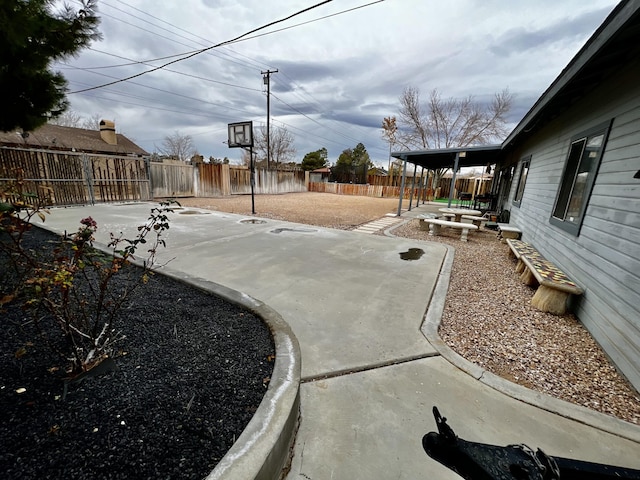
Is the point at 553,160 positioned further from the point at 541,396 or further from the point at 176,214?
the point at 176,214

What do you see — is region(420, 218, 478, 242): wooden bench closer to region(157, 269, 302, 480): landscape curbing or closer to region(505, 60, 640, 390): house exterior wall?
region(505, 60, 640, 390): house exterior wall

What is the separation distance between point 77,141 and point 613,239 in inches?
825

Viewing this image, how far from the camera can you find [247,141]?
872 cm

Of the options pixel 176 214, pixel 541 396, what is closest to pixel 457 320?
pixel 541 396

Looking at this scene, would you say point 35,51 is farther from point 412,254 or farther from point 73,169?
point 73,169

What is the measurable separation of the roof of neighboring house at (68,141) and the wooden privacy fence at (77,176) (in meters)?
4.39

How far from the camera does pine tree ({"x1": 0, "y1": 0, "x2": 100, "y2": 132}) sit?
215 centimetres

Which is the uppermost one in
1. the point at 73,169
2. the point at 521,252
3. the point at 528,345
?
the point at 73,169

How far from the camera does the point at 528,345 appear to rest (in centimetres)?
236

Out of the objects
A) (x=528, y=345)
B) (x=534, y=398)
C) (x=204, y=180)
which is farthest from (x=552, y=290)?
(x=204, y=180)

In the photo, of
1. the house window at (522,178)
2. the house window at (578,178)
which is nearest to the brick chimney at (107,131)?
the house window at (522,178)

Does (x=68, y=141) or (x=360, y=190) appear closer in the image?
(x=68, y=141)

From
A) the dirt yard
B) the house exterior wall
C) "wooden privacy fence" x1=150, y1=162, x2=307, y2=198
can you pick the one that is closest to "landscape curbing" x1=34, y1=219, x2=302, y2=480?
the house exterior wall

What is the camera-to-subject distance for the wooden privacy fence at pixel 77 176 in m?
8.45
